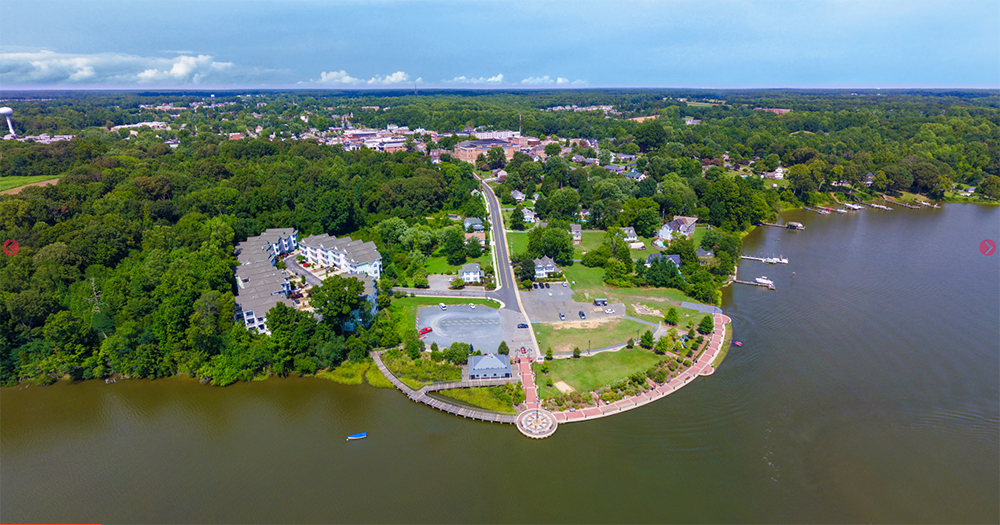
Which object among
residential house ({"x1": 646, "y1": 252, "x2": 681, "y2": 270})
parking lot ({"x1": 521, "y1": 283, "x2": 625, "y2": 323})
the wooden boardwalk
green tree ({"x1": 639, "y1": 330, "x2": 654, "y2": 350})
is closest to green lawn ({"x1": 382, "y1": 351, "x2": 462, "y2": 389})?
the wooden boardwalk

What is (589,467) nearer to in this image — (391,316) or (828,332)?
(391,316)

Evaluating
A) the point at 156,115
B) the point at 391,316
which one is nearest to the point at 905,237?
the point at 391,316

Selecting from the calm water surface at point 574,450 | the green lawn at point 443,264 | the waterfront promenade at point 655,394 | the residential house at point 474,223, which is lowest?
the calm water surface at point 574,450

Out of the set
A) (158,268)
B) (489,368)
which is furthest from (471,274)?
(158,268)

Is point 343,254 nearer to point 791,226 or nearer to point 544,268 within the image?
point 544,268

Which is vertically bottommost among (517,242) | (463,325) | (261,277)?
(463,325)

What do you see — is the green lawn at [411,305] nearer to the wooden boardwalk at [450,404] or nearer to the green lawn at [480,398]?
the wooden boardwalk at [450,404]

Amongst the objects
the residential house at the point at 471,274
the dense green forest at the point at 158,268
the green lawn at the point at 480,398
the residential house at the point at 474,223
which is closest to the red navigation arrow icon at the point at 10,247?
the dense green forest at the point at 158,268
